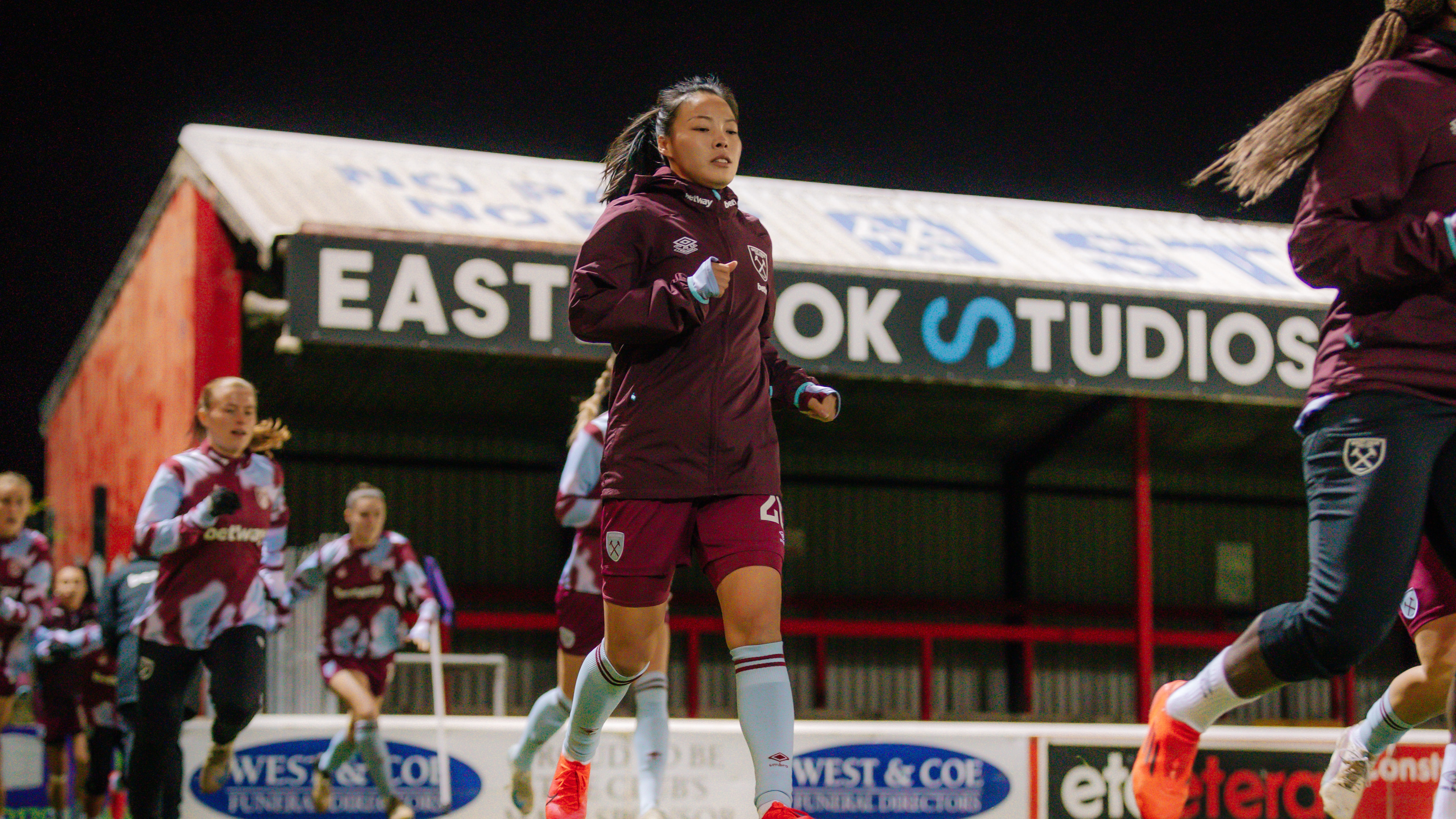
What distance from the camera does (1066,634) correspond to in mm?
15336

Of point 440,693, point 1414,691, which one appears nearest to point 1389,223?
point 1414,691

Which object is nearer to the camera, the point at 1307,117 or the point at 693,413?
the point at 1307,117

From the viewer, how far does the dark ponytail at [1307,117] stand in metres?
3.28

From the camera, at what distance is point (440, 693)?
24.5 ft

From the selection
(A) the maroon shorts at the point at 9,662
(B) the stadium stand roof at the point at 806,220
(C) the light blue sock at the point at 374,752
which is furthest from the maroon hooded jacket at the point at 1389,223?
(A) the maroon shorts at the point at 9,662

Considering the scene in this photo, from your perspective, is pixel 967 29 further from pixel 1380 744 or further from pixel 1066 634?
pixel 1380 744

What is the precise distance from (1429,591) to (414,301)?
6934 millimetres

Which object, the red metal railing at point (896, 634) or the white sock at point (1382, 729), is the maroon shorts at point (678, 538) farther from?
the red metal railing at point (896, 634)

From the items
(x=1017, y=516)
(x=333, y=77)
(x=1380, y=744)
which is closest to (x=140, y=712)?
(x=1380, y=744)

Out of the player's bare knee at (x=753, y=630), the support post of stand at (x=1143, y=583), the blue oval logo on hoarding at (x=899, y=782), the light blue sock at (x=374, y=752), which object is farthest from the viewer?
the support post of stand at (x=1143, y=583)

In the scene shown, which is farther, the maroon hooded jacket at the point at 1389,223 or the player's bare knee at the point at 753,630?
the player's bare knee at the point at 753,630

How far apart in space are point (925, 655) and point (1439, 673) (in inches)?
433

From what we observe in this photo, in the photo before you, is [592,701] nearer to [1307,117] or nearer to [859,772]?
[1307,117]

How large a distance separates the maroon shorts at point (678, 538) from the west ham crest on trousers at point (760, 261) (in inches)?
25.0
